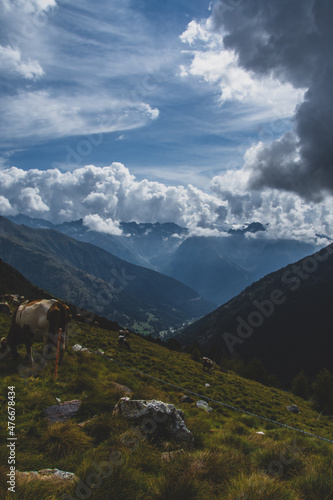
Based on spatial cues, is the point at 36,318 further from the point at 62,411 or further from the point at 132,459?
the point at 132,459

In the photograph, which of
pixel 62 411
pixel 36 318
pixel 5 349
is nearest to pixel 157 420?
pixel 62 411

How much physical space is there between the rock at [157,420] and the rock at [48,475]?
9.03 ft

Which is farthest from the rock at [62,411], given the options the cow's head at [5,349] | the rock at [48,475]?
the cow's head at [5,349]

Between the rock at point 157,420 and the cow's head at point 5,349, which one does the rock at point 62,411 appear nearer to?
the rock at point 157,420

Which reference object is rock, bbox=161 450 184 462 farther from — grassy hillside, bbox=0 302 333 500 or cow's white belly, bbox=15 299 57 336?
cow's white belly, bbox=15 299 57 336

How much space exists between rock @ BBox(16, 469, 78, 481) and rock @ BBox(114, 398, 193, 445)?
275 cm

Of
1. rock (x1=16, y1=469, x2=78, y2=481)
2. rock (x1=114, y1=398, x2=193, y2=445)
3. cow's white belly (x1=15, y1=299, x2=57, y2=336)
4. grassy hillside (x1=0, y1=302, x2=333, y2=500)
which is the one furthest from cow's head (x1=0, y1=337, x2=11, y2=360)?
rock (x1=16, y1=469, x2=78, y2=481)

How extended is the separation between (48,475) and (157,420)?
349cm

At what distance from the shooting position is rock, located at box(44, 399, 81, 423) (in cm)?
772

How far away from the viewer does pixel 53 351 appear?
13445mm

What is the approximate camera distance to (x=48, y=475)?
4992 mm

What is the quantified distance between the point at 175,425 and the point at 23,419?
451cm

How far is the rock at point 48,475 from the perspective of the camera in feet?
15.7

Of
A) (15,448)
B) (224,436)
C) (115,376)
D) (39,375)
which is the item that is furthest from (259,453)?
(39,375)
